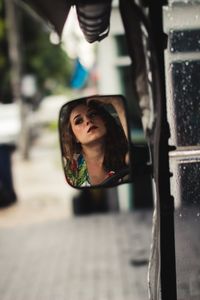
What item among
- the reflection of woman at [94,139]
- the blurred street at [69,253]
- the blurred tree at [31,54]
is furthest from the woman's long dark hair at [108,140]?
the blurred tree at [31,54]

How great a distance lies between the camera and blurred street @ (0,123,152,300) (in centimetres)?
545

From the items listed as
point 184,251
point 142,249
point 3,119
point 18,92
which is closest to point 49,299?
point 142,249

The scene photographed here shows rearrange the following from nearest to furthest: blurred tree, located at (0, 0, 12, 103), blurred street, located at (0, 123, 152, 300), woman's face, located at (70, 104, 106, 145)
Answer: woman's face, located at (70, 104, 106, 145) < blurred street, located at (0, 123, 152, 300) < blurred tree, located at (0, 0, 12, 103)

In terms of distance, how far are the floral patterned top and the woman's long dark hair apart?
2 centimetres

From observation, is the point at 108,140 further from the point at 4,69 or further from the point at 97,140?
the point at 4,69

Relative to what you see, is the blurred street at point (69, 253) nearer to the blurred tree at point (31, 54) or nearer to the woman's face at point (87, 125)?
the woman's face at point (87, 125)

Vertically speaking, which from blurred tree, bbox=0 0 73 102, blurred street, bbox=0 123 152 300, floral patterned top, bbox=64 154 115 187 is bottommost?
blurred street, bbox=0 123 152 300

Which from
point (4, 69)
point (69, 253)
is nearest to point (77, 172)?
point (69, 253)

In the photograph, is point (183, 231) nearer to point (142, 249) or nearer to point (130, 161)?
point (130, 161)

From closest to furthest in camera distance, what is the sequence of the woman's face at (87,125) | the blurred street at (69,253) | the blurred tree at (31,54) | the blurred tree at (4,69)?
the woman's face at (87,125), the blurred street at (69,253), the blurred tree at (4,69), the blurred tree at (31,54)

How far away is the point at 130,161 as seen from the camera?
212 cm

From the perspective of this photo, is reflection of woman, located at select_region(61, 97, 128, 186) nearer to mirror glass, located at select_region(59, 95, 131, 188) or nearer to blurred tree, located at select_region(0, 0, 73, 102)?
mirror glass, located at select_region(59, 95, 131, 188)

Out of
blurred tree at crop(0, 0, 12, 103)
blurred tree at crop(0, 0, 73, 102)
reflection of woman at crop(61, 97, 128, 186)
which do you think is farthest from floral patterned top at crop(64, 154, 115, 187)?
blurred tree at crop(0, 0, 73, 102)

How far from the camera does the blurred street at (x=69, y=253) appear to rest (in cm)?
545
